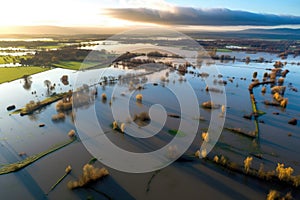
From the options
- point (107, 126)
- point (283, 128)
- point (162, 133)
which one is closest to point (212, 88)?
point (283, 128)

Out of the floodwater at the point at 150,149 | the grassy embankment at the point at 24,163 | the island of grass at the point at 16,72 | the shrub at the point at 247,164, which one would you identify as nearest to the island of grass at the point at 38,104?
the floodwater at the point at 150,149

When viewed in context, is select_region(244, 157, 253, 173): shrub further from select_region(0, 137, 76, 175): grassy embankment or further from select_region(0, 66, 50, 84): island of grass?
select_region(0, 66, 50, 84): island of grass

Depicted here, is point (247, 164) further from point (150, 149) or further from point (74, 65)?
point (74, 65)

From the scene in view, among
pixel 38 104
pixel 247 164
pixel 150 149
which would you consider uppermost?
pixel 38 104

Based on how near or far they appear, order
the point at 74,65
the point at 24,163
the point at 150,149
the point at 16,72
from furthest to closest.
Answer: the point at 74,65 < the point at 16,72 < the point at 150,149 < the point at 24,163

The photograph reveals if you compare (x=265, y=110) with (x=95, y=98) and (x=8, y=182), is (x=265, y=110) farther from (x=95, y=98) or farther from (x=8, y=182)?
(x=8, y=182)

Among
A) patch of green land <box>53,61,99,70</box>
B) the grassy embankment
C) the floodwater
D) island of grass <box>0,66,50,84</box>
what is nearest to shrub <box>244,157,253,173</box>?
the floodwater

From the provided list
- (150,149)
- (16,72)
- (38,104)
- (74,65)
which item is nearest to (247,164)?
(150,149)

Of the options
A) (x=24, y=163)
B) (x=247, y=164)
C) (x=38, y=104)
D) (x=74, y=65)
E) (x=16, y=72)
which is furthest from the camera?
(x=74, y=65)
